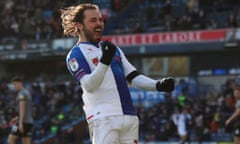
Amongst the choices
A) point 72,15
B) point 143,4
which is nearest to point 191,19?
point 143,4

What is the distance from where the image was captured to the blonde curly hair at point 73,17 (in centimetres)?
511

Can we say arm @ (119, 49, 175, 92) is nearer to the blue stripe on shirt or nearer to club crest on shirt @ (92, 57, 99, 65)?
the blue stripe on shirt

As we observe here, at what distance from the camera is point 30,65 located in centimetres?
2684

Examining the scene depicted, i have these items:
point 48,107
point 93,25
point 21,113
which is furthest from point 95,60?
point 48,107

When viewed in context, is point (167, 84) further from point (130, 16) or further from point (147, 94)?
point (130, 16)

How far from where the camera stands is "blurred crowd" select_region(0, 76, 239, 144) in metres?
18.8

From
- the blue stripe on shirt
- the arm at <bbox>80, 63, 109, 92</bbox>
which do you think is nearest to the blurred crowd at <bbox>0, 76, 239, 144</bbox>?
the blue stripe on shirt

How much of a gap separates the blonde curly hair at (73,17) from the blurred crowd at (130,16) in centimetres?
1401

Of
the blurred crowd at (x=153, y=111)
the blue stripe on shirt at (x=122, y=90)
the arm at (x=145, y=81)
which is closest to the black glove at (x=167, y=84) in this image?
the arm at (x=145, y=81)

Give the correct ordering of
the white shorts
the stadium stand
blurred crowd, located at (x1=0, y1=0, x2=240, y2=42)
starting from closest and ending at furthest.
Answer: the white shorts < the stadium stand < blurred crowd, located at (x1=0, y1=0, x2=240, y2=42)

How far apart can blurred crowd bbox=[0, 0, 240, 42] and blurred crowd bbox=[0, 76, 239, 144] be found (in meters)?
2.11

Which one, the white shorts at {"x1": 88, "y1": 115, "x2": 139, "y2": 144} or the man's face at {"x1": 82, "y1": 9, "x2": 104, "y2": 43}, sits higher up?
the man's face at {"x1": 82, "y1": 9, "x2": 104, "y2": 43}

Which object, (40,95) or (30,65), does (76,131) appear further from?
(30,65)

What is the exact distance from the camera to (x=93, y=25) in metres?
5.02
